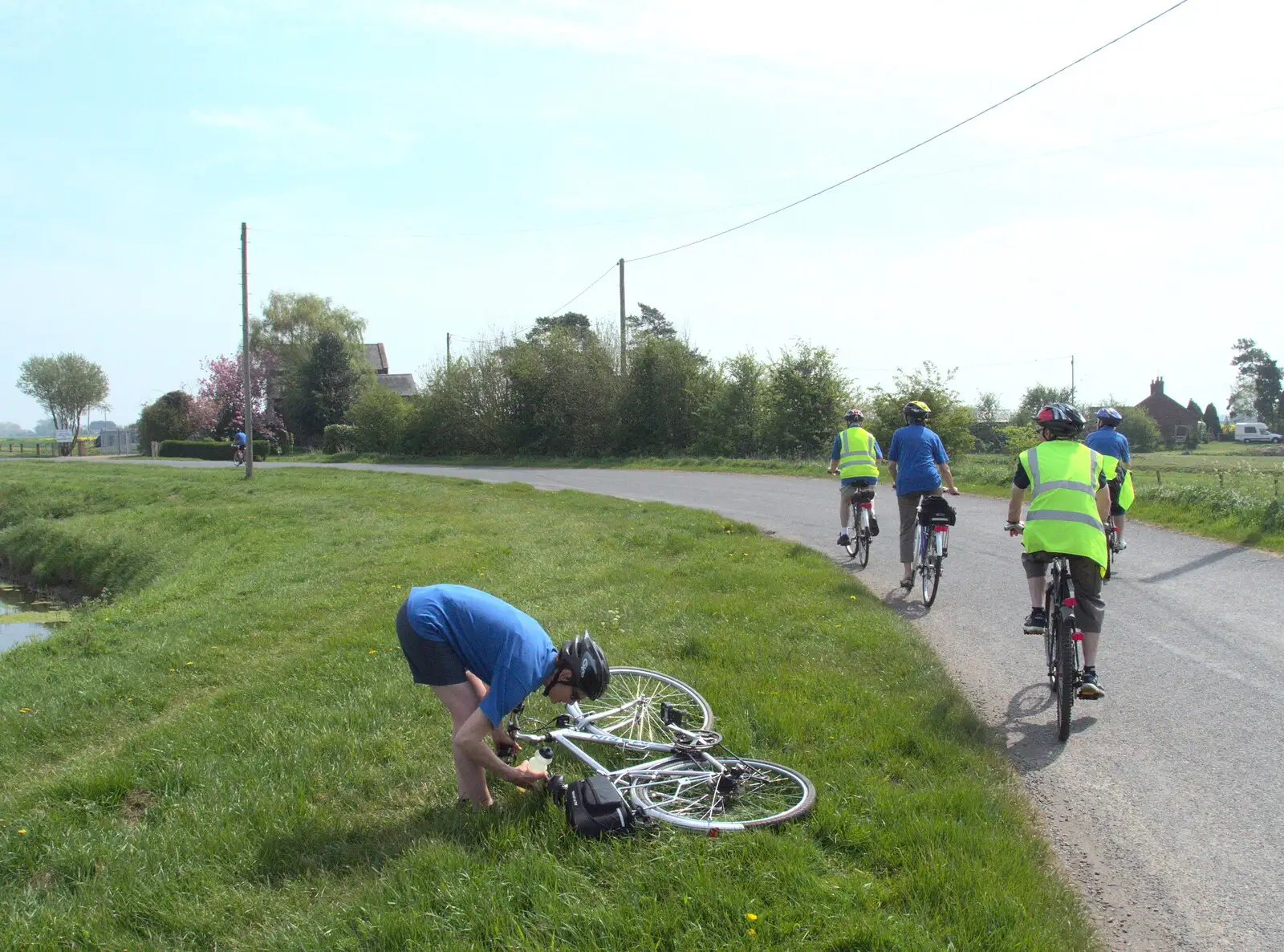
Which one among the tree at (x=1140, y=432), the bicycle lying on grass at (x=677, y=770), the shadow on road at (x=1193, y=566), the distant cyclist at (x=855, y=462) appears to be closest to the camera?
the bicycle lying on grass at (x=677, y=770)

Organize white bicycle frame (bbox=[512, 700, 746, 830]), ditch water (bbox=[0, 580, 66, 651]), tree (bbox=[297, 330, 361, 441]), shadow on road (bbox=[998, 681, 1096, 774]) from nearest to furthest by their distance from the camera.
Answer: white bicycle frame (bbox=[512, 700, 746, 830]) < shadow on road (bbox=[998, 681, 1096, 774]) < ditch water (bbox=[0, 580, 66, 651]) < tree (bbox=[297, 330, 361, 441])

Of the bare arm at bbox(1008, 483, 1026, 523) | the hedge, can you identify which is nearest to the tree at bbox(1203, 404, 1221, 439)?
the hedge

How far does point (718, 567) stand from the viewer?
10.8 m

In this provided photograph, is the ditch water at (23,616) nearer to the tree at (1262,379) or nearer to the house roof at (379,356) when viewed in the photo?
the house roof at (379,356)

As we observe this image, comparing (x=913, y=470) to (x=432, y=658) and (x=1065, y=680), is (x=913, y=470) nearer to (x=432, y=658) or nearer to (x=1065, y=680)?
(x=1065, y=680)

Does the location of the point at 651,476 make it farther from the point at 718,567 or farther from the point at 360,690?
the point at 360,690

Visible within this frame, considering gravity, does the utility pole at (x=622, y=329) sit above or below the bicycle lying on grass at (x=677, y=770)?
above

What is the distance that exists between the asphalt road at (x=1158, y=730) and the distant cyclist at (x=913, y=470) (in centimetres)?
61

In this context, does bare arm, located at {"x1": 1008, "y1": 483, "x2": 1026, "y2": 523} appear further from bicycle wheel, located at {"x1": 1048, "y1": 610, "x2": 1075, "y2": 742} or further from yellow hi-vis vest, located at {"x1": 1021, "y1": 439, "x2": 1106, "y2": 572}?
bicycle wheel, located at {"x1": 1048, "y1": 610, "x2": 1075, "y2": 742}

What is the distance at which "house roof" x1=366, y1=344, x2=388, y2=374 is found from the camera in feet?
285

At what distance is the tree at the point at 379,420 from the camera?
48.9 meters

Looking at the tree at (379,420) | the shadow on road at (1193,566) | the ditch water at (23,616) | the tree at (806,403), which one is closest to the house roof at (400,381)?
the tree at (379,420)

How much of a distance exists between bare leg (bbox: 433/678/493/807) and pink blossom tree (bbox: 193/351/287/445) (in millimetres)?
60331

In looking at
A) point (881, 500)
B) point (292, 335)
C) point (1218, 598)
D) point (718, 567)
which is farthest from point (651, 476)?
point (292, 335)
